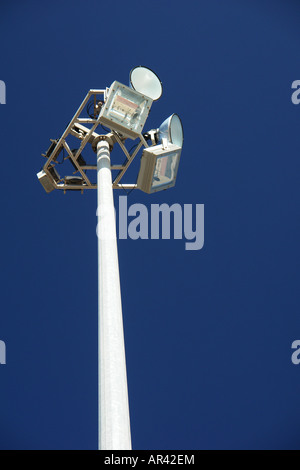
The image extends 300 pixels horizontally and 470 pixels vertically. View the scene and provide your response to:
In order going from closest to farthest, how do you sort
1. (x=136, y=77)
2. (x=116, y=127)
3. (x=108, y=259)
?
(x=108, y=259)
(x=116, y=127)
(x=136, y=77)

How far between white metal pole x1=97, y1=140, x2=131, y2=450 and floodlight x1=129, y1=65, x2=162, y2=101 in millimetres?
4518

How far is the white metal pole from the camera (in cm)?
622

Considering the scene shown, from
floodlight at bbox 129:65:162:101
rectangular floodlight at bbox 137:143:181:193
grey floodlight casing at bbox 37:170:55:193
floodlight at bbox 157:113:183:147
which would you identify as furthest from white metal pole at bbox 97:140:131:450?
grey floodlight casing at bbox 37:170:55:193

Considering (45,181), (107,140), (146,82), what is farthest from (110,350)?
(45,181)

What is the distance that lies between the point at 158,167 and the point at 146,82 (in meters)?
2.69

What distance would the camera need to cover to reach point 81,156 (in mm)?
15516

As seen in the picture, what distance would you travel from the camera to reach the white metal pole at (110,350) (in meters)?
6.22

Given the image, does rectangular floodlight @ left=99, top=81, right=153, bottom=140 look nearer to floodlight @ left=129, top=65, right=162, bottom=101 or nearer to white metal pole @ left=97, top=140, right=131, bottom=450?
floodlight @ left=129, top=65, right=162, bottom=101

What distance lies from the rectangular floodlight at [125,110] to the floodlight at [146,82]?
0.72 meters

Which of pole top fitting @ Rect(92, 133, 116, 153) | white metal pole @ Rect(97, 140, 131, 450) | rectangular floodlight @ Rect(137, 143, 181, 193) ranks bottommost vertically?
white metal pole @ Rect(97, 140, 131, 450)

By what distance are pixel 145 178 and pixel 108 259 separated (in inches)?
173

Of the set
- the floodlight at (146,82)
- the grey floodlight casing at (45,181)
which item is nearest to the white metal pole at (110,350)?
the floodlight at (146,82)
